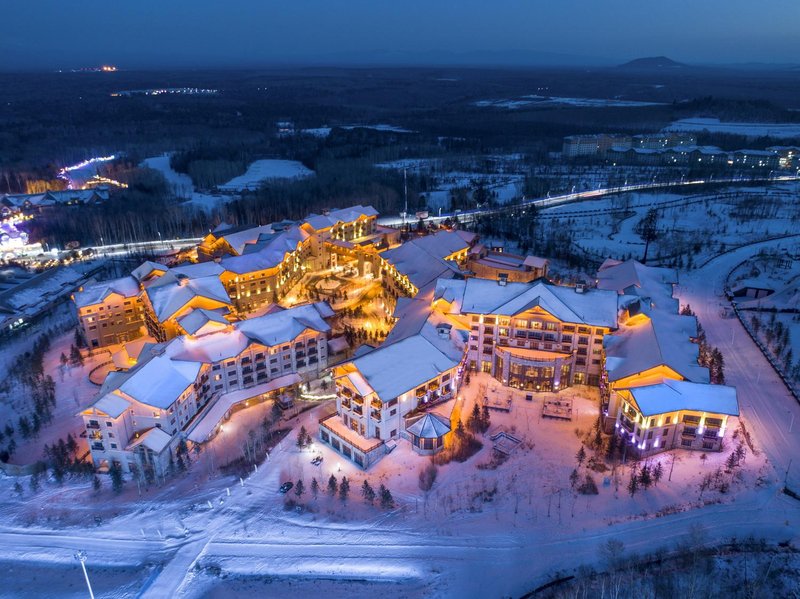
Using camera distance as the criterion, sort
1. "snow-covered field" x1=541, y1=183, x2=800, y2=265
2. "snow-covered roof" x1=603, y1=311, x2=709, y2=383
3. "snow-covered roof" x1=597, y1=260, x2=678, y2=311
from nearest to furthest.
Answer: "snow-covered roof" x1=603, y1=311, x2=709, y2=383
"snow-covered roof" x1=597, y1=260, x2=678, y2=311
"snow-covered field" x1=541, y1=183, x2=800, y2=265

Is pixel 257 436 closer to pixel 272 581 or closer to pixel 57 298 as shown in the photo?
pixel 272 581

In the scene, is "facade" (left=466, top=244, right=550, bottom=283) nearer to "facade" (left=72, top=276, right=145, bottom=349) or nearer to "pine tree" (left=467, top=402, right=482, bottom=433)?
"pine tree" (left=467, top=402, right=482, bottom=433)

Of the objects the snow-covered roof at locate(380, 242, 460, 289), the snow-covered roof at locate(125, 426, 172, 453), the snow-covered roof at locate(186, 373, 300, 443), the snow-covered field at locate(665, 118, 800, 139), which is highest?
the snow-covered field at locate(665, 118, 800, 139)

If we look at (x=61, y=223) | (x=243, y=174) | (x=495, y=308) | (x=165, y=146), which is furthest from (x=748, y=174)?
(x=165, y=146)

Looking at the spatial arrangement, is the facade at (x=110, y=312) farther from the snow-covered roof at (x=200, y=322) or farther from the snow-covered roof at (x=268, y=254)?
the snow-covered roof at (x=200, y=322)

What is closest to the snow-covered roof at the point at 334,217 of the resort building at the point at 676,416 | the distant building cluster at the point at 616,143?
the resort building at the point at 676,416

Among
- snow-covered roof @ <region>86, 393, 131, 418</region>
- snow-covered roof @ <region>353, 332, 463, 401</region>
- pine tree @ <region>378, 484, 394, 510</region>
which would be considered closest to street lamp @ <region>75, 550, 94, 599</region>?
snow-covered roof @ <region>86, 393, 131, 418</region>

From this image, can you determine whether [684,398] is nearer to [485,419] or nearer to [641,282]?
[485,419]
